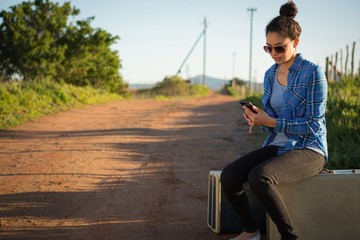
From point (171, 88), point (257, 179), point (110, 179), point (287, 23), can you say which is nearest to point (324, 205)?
point (257, 179)

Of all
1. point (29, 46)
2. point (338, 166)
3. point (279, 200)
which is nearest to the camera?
point (279, 200)

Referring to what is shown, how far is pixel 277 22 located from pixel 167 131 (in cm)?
578

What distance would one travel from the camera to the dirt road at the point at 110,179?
327 cm

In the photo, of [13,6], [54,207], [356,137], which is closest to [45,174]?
[54,207]

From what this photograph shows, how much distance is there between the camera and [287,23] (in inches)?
109

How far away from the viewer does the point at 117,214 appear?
140 inches

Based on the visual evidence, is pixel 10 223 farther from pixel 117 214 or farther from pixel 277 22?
pixel 277 22

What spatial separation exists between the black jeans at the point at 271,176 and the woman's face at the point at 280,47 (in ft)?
2.28

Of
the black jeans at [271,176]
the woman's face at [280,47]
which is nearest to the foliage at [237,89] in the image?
the woman's face at [280,47]

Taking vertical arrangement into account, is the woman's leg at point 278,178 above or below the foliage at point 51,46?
below

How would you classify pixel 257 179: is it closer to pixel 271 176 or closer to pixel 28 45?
pixel 271 176

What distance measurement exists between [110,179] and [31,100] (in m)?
7.06

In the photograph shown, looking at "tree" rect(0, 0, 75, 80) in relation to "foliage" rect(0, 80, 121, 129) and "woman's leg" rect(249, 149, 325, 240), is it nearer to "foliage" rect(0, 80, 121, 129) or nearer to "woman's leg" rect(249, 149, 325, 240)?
"foliage" rect(0, 80, 121, 129)

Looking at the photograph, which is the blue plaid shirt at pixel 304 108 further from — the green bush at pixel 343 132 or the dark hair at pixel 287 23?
the green bush at pixel 343 132
